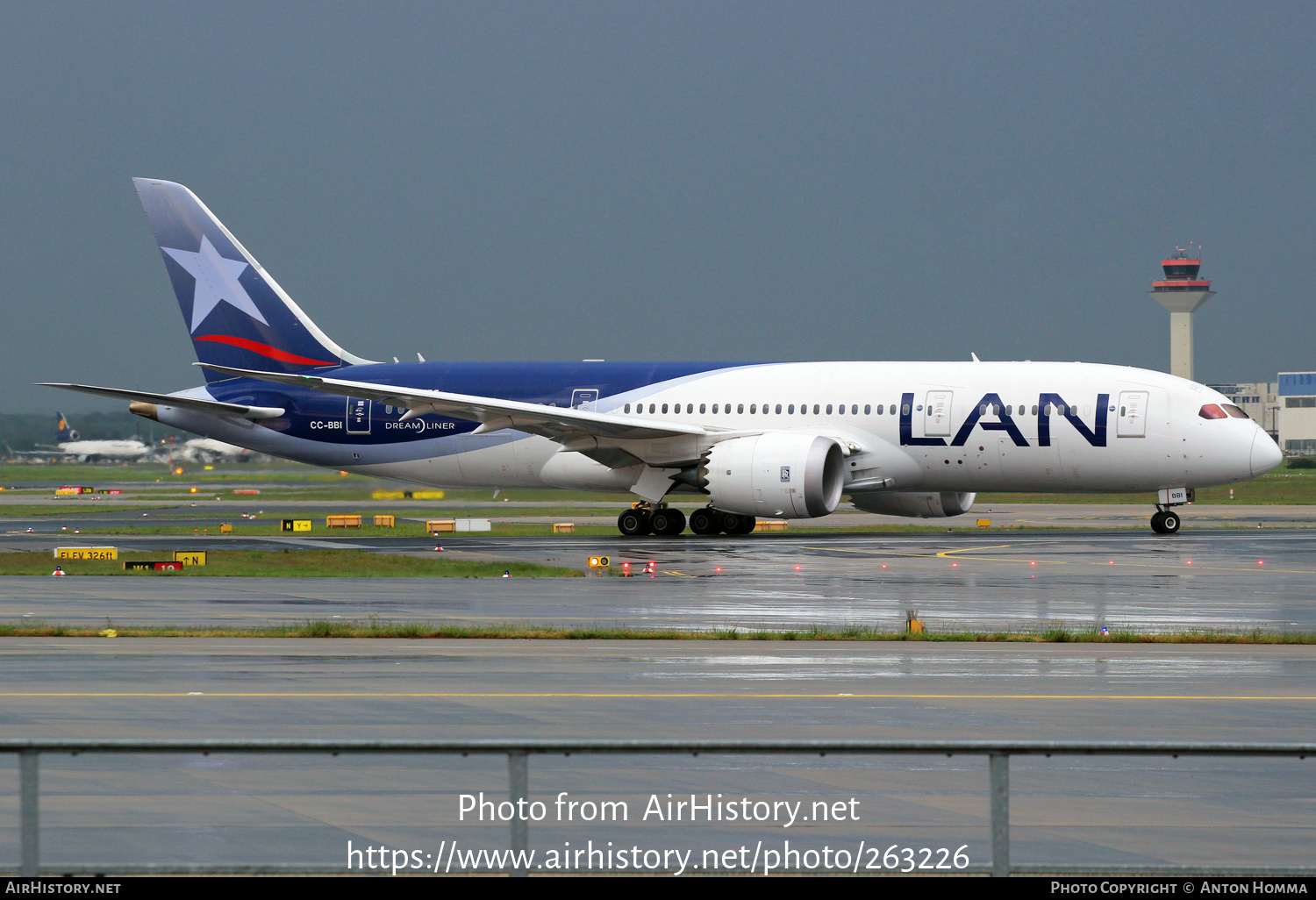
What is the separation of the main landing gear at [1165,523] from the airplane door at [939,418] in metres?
5.77

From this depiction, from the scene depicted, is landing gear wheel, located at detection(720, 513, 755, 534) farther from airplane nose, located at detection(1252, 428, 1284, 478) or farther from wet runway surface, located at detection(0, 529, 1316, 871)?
airplane nose, located at detection(1252, 428, 1284, 478)

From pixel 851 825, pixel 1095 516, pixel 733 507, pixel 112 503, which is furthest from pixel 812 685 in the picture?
pixel 112 503

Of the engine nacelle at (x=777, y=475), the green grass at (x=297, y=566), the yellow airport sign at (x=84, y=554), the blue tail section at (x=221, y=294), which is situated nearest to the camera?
the green grass at (x=297, y=566)

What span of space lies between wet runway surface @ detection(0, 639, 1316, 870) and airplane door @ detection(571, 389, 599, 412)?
73.5 feet

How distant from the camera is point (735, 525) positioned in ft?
125

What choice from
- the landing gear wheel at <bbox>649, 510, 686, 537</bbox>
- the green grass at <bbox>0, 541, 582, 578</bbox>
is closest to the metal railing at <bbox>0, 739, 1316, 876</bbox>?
the green grass at <bbox>0, 541, 582, 578</bbox>

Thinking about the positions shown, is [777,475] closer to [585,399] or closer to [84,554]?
[585,399]

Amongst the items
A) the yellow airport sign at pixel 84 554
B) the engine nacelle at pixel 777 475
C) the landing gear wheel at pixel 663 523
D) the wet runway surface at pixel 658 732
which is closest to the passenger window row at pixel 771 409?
the engine nacelle at pixel 777 475

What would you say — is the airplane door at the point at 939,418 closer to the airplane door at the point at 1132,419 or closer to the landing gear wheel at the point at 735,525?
the airplane door at the point at 1132,419

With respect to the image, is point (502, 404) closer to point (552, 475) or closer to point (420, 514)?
point (552, 475)

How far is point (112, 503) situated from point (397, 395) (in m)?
30.3

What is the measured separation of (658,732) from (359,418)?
30991 millimetres

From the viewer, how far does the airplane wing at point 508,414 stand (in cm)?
3534

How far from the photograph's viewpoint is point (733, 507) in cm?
3531
